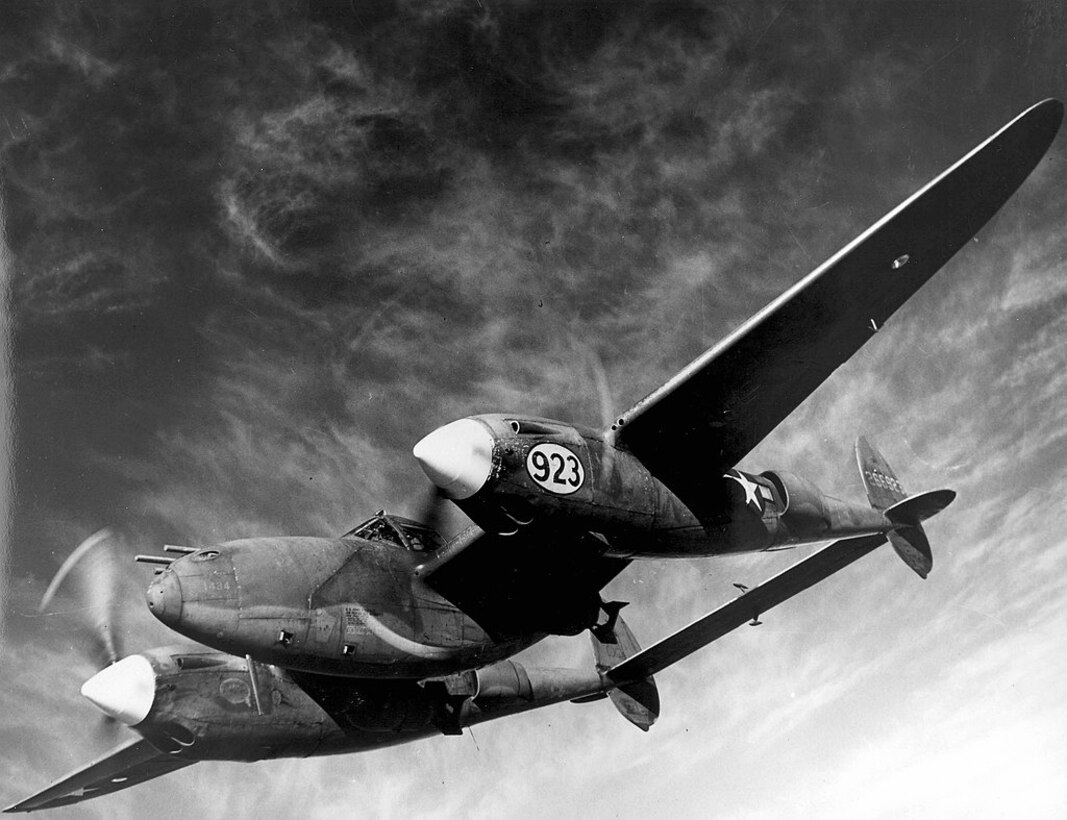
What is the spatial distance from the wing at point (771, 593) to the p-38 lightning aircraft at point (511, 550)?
0.17 feet

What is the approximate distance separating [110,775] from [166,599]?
9.38 metres

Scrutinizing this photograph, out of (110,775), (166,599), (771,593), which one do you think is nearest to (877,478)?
(771,593)

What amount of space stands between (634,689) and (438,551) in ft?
25.0

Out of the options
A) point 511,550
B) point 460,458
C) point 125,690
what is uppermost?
point 511,550

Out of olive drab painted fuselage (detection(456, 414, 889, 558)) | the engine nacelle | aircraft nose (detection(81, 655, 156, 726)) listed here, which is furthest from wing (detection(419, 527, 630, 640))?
aircraft nose (detection(81, 655, 156, 726))

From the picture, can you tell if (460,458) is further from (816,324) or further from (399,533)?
(816,324)

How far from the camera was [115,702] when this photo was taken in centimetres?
1195

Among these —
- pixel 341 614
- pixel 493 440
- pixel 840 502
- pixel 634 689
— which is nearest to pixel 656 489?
pixel 493 440

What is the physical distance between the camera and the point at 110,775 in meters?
16.1

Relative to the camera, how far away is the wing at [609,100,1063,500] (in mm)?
9695

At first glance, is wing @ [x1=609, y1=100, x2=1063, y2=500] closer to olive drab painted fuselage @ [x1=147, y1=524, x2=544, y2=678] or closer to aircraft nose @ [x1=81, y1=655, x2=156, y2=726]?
olive drab painted fuselage @ [x1=147, y1=524, x2=544, y2=678]

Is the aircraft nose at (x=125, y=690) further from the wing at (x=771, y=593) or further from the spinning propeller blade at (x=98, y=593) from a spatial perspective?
the wing at (x=771, y=593)

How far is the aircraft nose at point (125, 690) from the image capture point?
11883 mm

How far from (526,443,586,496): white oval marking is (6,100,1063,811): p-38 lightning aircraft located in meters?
0.03
